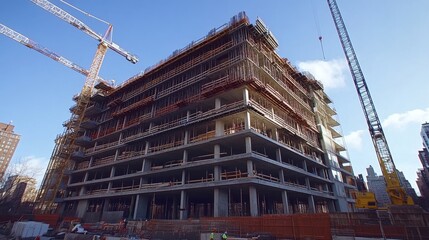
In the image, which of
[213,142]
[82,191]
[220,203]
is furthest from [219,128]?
[82,191]

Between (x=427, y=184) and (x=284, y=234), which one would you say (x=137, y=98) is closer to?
(x=284, y=234)

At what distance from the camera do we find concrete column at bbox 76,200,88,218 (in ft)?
129

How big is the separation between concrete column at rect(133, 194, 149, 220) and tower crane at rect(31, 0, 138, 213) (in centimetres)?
2333

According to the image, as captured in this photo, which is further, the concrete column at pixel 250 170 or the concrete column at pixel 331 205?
the concrete column at pixel 331 205

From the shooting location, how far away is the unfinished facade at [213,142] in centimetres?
2612

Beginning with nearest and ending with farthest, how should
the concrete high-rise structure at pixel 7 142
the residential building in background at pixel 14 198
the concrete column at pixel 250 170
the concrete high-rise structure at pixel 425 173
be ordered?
the concrete column at pixel 250 170
the residential building in background at pixel 14 198
the concrete high-rise structure at pixel 425 173
the concrete high-rise structure at pixel 7 142

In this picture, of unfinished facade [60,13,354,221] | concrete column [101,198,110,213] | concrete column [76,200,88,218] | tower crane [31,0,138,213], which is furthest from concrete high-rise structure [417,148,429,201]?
tower crane [31,0,138,213]

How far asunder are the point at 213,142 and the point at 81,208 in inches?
1197

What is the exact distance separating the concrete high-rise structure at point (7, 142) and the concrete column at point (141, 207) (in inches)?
4871

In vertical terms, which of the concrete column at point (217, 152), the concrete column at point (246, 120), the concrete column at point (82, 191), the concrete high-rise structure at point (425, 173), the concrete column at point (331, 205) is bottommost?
the concrete column at point (331, 205)

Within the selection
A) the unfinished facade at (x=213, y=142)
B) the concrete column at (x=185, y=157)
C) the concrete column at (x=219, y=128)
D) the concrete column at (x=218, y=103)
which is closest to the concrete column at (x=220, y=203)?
the unfinished facade at (x=213, y=142)

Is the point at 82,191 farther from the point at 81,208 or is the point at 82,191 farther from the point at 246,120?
the point at 246,120

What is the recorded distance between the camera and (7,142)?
391 feet

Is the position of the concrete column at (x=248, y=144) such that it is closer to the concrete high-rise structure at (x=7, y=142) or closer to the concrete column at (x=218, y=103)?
the concrete column at (x=218, y=103)
